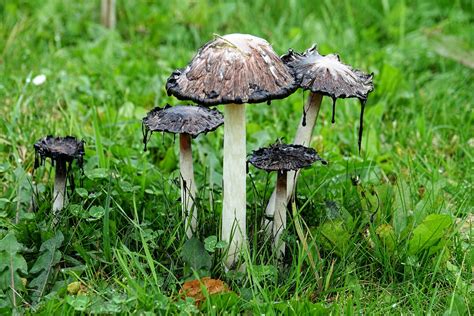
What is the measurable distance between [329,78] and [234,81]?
0.42m

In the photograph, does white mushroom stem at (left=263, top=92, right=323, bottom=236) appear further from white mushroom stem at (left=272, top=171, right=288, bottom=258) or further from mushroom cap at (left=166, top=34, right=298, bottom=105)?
mushroom cap at (left=166, top=34, right=298, bottom=105)

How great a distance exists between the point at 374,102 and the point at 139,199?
7.41ft

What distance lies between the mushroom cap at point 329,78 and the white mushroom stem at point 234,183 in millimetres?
287

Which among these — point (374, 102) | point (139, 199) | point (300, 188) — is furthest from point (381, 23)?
point (139, 199)

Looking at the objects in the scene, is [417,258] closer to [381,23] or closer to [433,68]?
[433,68]

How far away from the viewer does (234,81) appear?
2.49 m

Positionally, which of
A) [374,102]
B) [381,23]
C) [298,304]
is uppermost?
[381,23]

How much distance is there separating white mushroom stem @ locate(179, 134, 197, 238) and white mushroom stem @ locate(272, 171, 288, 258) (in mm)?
366

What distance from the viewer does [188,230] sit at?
10.3ft

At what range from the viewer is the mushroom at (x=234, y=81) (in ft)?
8.15

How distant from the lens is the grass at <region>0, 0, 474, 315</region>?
2859 millimetres

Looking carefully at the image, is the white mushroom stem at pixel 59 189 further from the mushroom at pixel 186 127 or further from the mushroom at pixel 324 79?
the mushroom at pixel 324 79

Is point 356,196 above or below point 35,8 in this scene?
below

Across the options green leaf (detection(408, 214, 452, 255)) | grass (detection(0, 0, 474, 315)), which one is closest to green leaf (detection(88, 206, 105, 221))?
grass (detection(0, 0, 474, 315))
